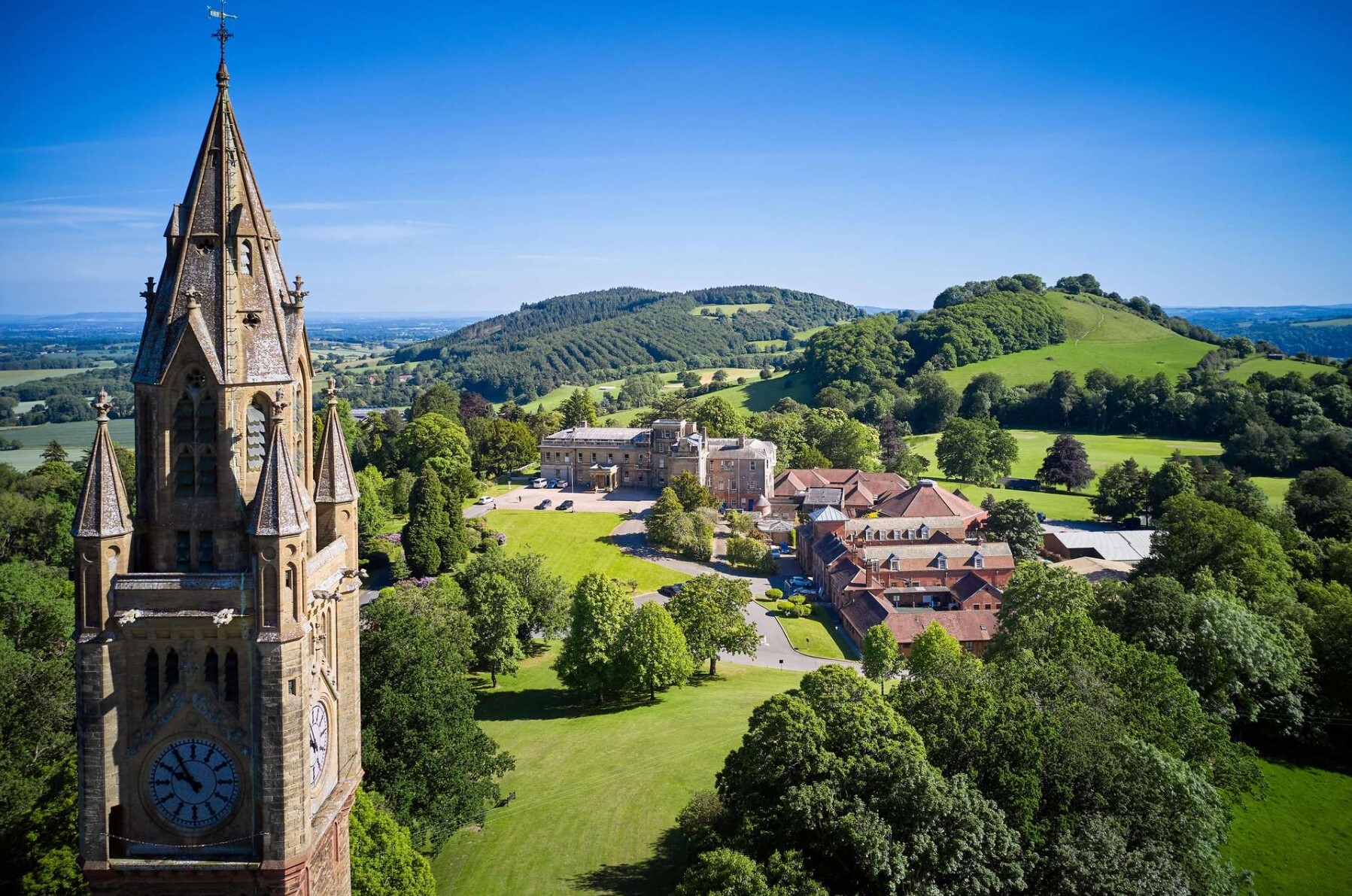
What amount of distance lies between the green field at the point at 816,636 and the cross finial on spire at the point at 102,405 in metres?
54.0

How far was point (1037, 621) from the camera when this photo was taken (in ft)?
161

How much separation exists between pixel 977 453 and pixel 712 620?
234 feet

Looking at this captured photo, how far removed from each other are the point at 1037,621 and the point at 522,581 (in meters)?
34.2

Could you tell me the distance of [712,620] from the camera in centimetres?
6038

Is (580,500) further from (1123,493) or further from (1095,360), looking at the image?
(1095,360)

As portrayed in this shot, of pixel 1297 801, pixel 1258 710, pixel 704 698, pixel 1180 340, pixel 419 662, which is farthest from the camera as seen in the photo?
pixel 1180 340

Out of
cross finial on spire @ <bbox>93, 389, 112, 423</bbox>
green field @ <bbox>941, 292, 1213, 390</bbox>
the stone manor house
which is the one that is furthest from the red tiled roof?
cross finial on spire @ <bbox>93, 389, 112, 423</bbox>

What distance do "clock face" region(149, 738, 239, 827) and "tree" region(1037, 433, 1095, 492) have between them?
370 ft

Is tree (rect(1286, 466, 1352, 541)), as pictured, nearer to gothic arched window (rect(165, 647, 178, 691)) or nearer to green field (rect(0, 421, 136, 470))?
gothic arched window (rect(165, 647, 178, 691))

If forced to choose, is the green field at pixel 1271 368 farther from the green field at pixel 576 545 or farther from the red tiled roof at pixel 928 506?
the green field at pixel 576 545

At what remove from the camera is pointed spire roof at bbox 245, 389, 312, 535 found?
17.7 metres

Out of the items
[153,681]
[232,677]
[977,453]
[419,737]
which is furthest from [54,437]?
[977,453]

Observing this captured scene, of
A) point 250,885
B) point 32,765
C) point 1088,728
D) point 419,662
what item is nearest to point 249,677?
point 250,885

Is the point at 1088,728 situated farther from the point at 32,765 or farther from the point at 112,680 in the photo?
the point at 32,765
